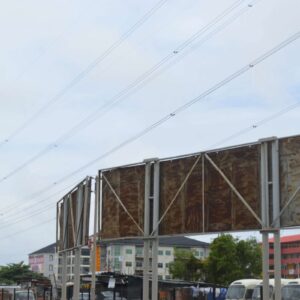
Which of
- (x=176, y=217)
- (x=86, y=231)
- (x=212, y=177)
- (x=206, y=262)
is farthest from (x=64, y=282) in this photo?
(x=206, y=262)

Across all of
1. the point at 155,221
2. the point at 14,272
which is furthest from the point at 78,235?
the point at 14,272

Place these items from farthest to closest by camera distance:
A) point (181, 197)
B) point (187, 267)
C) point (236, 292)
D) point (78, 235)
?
point (187, 267)
point (236, 292)
point (78, 235)
point (181, 197)

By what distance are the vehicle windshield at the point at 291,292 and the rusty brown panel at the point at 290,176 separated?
701 inches

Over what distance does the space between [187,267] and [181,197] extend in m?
78.9

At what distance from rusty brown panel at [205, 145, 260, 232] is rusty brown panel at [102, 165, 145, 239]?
3.26 m

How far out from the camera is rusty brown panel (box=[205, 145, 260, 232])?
20500mm

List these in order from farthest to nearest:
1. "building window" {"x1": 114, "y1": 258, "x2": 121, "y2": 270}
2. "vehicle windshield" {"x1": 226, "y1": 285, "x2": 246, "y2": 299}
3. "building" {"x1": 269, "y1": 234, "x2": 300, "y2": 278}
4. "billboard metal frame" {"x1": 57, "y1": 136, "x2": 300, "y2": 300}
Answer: "building window" {"x1": 114, "y1": 258, "x2": 121, "y2": 270}, "building" {"x1": 269, "y1": 234, "x2": 300, "y2": 278}, "vehicle windshield" {"x1": 226, "y1": 285, "x2": 246, "y2": 299}, "billboard metal frame" {"x1": 57, "y1": 136, "x2": 300, "y2": 300}

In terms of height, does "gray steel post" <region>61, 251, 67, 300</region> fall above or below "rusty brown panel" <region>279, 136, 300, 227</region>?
below

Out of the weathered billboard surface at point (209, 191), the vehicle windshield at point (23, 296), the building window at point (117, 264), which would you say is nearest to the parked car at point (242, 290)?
the vehicle windshield at point (23, 296)

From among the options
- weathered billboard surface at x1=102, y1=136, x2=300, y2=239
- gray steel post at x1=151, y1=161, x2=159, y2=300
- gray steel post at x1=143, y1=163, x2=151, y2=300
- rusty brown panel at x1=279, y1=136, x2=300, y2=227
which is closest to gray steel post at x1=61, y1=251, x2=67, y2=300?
weathered billboard surface at x1=102, y1=136, x2=300, y2=239

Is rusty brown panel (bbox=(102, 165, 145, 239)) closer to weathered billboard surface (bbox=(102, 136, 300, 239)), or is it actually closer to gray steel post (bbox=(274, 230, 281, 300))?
weathered billboard surface (bbox=(102, 136, 300, 239))

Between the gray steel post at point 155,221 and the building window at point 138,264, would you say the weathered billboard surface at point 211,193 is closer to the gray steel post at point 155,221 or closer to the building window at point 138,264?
the gray steel post at point 155,221

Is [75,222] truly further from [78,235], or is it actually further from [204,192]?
[204,192]

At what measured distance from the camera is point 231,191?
69.3 feet
